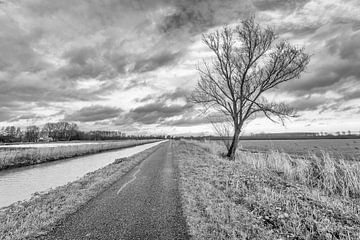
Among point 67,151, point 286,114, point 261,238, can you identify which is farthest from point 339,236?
point 67,151

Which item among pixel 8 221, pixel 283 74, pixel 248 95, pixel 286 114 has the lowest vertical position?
pixel 8 221

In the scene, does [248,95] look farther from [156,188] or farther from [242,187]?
[156,188]

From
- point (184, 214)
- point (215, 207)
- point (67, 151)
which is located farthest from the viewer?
point (67, 151)

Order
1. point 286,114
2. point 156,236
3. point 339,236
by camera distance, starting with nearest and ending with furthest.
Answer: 1. point 339,236
2. point 156,236
3. point 286,114

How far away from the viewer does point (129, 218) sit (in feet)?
19.2

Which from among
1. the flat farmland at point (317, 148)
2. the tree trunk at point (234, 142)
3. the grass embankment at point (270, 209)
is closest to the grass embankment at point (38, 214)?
the grass embankment at point (270, 209)

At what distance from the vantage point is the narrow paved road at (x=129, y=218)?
487 cm

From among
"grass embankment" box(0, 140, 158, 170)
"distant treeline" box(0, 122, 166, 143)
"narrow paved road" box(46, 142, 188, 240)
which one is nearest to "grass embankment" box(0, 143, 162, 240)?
"narrow paved road" box(46, 142, 188, 240)

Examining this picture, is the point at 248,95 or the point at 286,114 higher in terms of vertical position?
the point at 248,95

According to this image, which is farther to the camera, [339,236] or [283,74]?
[283,74]

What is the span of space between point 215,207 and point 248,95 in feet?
42.3

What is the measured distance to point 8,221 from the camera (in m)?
6.04

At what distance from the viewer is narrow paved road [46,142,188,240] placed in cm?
487

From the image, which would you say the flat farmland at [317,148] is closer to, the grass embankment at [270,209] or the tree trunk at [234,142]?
the tree trunk at [234,142]
